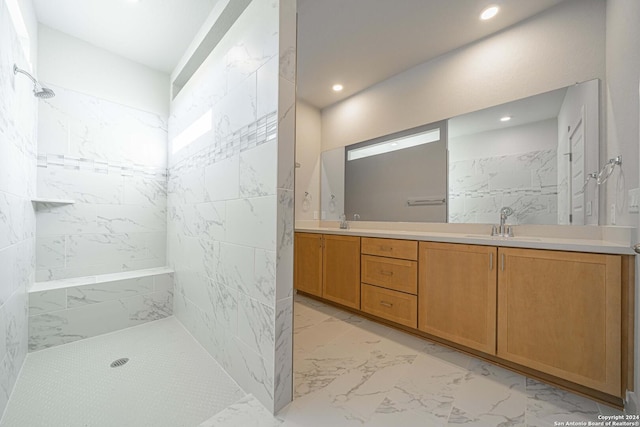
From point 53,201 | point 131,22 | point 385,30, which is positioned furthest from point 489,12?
point 53,201

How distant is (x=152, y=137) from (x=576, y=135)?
3.78 m

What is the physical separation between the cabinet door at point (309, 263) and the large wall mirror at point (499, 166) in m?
0.75

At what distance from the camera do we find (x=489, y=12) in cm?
186

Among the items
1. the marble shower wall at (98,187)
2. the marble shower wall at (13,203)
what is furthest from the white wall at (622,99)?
the marble shower wall at (98,187)

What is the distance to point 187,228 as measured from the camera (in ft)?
7.29

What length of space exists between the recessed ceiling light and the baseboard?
2495mm

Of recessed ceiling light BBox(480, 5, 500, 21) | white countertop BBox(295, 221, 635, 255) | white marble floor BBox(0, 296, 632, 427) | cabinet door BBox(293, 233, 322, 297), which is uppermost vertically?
recessed ceiling light BBox(480, 5, 500, 21)

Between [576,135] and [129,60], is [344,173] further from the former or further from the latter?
[129,60]

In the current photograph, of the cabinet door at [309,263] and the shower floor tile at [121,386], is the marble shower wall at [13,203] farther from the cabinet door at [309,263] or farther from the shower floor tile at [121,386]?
the cabinet door at [309,263]

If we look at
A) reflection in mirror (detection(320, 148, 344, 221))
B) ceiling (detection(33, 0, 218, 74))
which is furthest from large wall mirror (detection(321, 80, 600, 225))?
ceiling (detection(33, 0, 218, 74))

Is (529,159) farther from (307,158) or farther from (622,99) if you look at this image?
(307,158)

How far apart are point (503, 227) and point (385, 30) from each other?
1.94m

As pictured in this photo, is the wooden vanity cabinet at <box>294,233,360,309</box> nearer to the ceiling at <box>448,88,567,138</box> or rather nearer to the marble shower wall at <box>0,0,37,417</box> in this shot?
the ceiling at <box>448,88,567,138</box>

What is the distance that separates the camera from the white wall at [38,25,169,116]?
82.4 inches
